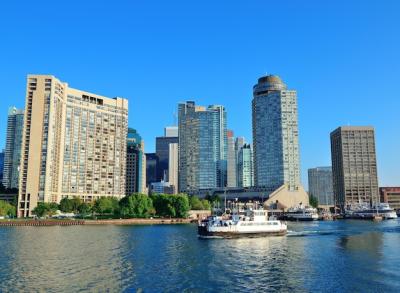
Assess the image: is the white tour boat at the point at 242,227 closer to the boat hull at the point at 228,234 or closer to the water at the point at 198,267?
the boat hull at the point at 228,234

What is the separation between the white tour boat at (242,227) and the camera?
126938 millimetres

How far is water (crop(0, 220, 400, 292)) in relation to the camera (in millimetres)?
58688

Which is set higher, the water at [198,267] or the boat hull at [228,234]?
the boat hull at [228,234]

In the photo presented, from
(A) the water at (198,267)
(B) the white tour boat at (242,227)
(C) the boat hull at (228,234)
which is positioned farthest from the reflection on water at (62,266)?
(B) the white tour boat at (242,227)

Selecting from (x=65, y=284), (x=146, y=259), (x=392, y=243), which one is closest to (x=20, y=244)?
(x=146, y=259)

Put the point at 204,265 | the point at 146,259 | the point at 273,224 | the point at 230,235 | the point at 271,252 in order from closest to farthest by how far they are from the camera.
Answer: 1. the point at 204,265
2. the point at 146,259
3. the point at 271,252
4. the point at 230,235
5. the point at 273,224

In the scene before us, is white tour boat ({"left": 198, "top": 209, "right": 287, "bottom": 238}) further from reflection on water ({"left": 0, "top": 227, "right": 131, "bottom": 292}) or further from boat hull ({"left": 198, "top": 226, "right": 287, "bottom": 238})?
reflection on water ({"left": 0, "top": 227, "right": 131, "bottom": 292})

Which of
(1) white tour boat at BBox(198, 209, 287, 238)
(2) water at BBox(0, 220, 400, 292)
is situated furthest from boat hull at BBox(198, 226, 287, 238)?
(2) water at BBox(0, 220, 400, 292)

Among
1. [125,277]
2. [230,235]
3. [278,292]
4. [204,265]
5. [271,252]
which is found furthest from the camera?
[230,235]

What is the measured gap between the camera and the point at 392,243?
112m

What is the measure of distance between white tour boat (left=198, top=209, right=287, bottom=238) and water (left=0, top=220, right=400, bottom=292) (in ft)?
54.4

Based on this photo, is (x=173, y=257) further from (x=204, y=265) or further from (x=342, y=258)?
(x=342, y=258)

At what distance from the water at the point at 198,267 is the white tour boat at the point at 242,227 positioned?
16.6 metres

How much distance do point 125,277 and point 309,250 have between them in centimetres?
5102
